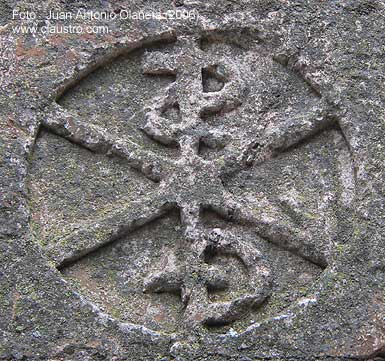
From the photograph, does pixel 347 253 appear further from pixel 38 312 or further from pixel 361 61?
pixel 38 312

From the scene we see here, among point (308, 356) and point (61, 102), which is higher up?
point (61, 102)

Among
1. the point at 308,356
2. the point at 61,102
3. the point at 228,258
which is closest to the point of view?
the point at 308,356

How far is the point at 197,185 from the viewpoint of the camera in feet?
12.0

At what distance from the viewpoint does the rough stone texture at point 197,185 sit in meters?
3.39

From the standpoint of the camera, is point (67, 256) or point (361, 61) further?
point (361, 61)

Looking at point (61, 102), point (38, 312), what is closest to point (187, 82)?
point (61, 102)

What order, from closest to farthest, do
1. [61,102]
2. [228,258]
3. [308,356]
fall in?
[308,356] < [228,258] < [61,102]

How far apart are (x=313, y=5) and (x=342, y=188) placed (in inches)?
34.6

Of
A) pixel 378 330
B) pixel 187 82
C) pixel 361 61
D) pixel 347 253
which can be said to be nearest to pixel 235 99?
pixel 187 82

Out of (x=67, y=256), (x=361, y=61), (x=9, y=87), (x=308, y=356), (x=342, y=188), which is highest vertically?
(x=361, y=61)

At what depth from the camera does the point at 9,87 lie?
12.5 ft

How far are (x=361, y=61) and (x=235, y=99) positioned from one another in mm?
562

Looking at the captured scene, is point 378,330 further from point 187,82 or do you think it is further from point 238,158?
point 187,82

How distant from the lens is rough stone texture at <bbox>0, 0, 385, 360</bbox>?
133 inches
